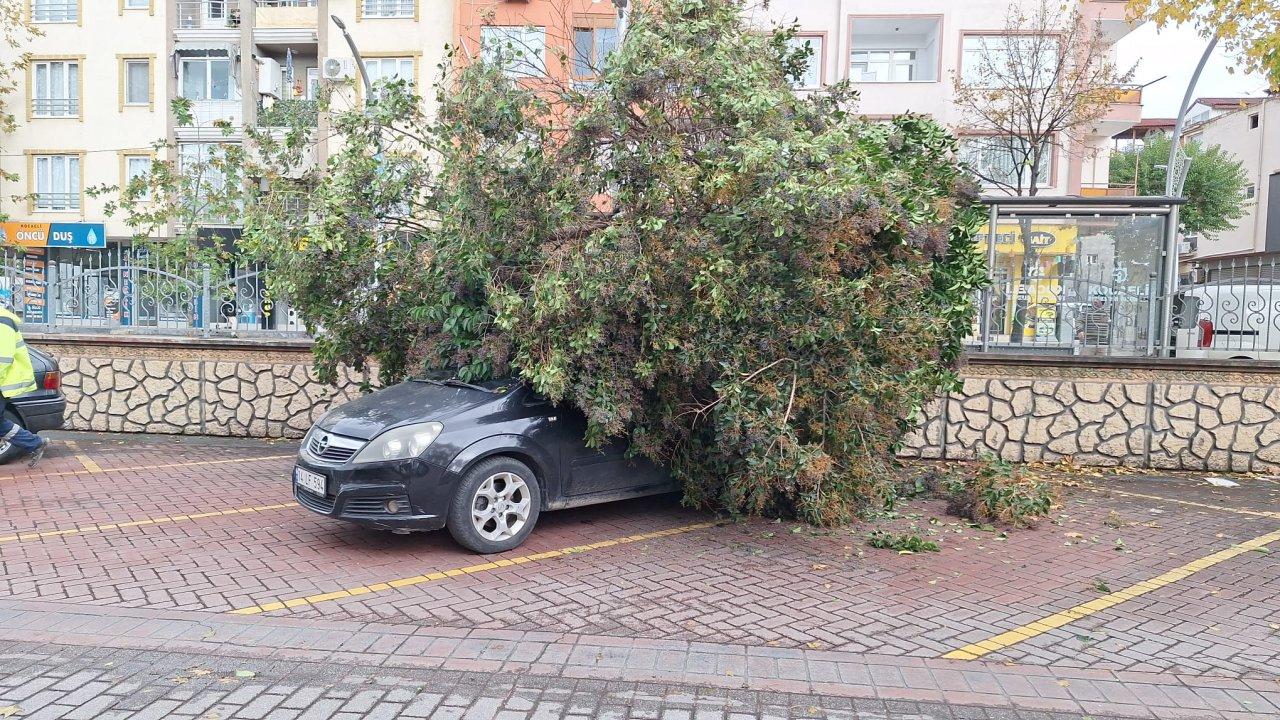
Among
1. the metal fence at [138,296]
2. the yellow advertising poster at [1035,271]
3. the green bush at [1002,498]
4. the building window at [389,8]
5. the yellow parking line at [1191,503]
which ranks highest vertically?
the building window at [389,8]

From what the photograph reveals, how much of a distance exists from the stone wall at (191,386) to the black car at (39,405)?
1433 mm

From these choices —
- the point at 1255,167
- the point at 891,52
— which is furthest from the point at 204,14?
the point at 1255,167

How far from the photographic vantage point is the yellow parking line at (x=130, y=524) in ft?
21.4

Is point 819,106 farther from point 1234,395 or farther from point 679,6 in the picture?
point 1234,395

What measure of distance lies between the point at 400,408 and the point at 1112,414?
295 inches

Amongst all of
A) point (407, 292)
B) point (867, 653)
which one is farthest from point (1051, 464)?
point (407, 292)

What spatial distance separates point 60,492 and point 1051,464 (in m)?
9.67

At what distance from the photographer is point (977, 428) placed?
32.6 feet

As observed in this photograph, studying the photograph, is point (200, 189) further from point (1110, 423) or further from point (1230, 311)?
point (1230, 311)

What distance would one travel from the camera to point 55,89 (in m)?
30.5

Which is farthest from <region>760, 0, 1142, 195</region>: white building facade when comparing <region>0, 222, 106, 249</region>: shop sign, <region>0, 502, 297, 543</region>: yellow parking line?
<region>0, 222, 106, 249</region>: shop sign

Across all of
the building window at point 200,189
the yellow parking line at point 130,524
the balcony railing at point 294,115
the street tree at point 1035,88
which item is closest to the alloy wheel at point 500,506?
the yellow parking line at point 130,524

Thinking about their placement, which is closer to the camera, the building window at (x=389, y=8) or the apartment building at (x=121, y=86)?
the building window at (x=389, y=8)

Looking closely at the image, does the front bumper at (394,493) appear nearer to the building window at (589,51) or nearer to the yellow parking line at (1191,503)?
the building window at (589,51)
